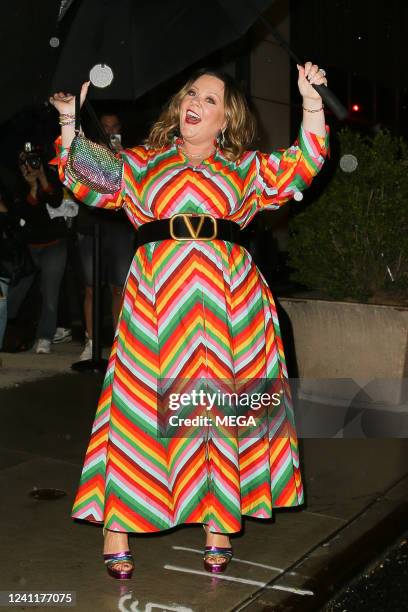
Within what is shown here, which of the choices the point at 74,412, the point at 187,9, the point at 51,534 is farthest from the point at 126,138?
the point at 51,534

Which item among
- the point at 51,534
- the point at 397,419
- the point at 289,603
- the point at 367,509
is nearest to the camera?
the point at 289,603

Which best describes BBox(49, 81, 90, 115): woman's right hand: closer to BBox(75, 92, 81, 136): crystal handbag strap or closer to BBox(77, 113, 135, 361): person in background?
BBox(75, 92, 81, 136): crystal handbag strap

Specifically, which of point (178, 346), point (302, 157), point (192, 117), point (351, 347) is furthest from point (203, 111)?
point (351, 347)

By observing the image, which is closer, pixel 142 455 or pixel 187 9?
pixel 142 455

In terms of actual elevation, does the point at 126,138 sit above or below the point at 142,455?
above

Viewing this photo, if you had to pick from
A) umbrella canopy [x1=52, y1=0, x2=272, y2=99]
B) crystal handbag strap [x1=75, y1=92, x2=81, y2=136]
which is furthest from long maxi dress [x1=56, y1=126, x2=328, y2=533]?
umbrella canopy [x1=52, y1=0, x2=272, y2=99]

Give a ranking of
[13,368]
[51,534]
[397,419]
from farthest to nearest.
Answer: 1. [13,368]
2. [397,419]
3. [51,534]

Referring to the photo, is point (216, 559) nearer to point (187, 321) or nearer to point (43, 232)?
point (187, 321)

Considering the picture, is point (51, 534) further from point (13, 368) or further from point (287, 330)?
point (13, 368)

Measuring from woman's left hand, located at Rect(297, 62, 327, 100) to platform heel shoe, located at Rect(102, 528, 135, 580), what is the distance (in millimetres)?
1917

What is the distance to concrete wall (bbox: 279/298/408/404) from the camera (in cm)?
632

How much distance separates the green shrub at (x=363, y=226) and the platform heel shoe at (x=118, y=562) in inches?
140

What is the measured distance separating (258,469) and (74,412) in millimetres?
2759

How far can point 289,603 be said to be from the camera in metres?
3.43
